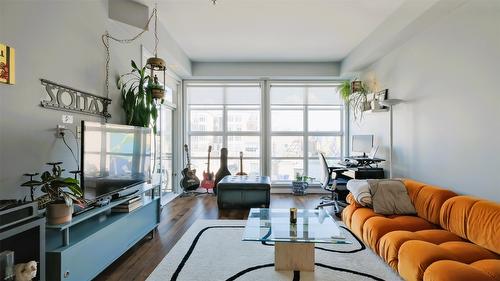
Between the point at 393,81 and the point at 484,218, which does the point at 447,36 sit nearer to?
the point at 393,81

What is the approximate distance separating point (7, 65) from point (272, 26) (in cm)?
312

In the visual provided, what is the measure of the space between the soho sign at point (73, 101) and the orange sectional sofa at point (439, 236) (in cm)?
300

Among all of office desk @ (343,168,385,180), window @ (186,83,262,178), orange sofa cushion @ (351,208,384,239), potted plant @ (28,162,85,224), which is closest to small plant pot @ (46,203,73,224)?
potted plant @ (28,162,85,224)

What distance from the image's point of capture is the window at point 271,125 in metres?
6.08

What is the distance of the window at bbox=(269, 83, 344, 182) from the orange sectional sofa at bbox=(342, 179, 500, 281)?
3.13 m

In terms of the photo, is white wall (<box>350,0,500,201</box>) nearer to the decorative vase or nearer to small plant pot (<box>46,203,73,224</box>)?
the decorative vase

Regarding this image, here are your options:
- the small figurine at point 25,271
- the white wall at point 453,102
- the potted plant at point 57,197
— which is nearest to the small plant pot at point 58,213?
the potted plant at point 57,197

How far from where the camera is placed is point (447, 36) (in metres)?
2.90

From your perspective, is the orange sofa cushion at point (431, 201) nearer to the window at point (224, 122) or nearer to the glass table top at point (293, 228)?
the glass table top at point (293, 228)

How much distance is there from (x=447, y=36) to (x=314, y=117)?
335 cm

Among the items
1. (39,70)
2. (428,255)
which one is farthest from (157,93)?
(428,255)

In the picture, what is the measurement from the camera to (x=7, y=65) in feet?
5.81

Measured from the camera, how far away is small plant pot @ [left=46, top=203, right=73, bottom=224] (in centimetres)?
188

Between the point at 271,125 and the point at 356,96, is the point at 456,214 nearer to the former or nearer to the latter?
the point at 356,96
